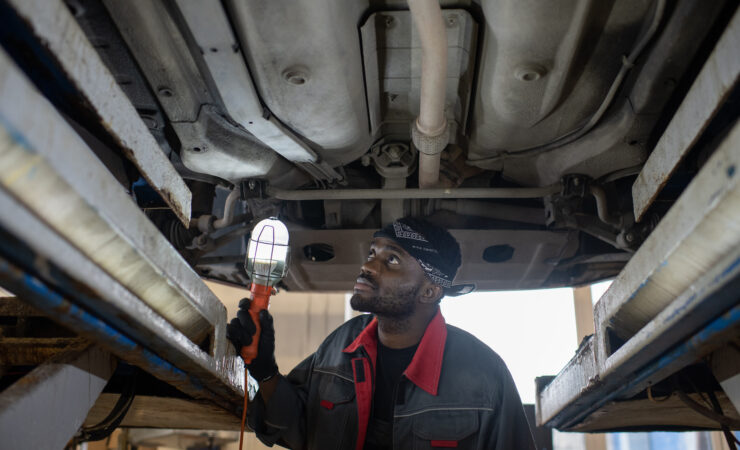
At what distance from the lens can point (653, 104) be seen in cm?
196

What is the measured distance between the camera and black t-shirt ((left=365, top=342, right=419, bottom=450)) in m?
2.36

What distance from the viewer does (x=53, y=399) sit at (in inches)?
56.3

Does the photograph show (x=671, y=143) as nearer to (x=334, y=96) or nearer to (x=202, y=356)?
(x=334, y=96)

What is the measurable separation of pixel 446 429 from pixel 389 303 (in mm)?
547

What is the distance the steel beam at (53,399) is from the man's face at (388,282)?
111cm

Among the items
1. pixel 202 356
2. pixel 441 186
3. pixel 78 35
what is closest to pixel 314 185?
pixel 441 186

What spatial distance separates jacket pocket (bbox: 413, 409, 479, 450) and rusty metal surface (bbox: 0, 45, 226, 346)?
108 cm

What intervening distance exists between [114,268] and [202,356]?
52 centimetres

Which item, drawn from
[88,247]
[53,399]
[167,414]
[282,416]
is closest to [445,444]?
[282,416]

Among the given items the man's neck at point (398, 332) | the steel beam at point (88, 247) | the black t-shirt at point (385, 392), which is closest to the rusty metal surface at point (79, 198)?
the steel beam at point (88, 247)

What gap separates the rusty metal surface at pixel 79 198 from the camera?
812mm

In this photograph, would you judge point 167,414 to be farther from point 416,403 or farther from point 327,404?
point 416,403

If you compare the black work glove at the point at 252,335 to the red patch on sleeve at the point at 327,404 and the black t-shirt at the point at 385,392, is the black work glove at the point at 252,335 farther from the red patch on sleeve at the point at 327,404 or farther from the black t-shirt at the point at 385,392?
the black t-shirt at the point at 385,392

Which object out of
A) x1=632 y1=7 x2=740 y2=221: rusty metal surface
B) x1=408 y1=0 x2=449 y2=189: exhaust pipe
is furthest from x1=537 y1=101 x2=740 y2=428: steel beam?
x1=408 y1=0 x2=449 y2=189: exhaust pipe
